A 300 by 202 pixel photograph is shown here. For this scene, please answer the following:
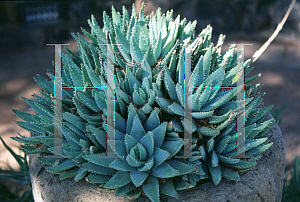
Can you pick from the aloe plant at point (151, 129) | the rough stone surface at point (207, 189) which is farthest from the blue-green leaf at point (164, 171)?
the rough stone surface at point (207, 189)

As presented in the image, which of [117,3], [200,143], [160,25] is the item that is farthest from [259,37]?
[200,143]

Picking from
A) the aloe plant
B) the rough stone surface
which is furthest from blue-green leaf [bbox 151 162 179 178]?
the rough stone surface

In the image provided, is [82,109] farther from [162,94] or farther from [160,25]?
[160,25]

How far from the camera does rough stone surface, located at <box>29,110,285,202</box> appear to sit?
40.9 inches

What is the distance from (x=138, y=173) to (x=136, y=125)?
0.18 metres

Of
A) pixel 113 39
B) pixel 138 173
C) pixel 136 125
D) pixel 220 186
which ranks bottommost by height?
pixel 220 186

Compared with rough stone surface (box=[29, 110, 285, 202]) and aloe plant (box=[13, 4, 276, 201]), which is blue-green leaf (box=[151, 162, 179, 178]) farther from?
rough stone surface (box=[29, 110, 285, 202])

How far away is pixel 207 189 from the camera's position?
→ 107 centimetres

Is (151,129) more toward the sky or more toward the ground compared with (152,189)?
more toward the sky

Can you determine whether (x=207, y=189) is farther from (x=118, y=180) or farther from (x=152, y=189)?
(x=118, y=180)

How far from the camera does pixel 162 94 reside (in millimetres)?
1131

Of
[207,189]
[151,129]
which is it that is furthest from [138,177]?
[207,189]

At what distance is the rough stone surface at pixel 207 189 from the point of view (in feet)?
3.41

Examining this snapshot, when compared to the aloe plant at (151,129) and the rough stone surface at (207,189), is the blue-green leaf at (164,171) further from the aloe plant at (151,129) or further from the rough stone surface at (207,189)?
the rough stone surface at (207,189)
